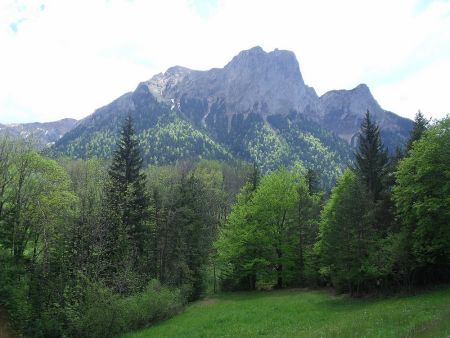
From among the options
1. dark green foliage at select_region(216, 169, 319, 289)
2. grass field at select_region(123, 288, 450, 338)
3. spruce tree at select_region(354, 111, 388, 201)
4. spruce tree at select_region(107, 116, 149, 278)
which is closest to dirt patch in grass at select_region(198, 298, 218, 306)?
grass field at select_region(123, 288, 450, 338)

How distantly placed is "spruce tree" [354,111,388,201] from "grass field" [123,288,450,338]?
38.2 feet

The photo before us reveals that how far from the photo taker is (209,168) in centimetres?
13612

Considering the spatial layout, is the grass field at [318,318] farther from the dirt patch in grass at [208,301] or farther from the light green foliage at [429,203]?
the light green foliage at [429,203]

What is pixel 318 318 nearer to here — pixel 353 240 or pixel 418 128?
pixel 353 240

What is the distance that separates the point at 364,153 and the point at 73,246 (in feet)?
93.6

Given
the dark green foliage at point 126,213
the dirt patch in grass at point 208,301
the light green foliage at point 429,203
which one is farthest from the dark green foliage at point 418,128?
the dark green foliage at point 126,213

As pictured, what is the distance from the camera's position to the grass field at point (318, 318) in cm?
1728

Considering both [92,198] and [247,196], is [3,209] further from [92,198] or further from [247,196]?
[247,196]

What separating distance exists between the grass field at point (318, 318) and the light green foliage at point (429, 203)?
118 inches

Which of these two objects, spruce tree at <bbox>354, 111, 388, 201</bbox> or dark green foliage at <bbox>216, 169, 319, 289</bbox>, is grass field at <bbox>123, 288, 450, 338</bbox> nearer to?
dark green foliage at <bbox>216, 169, 319, 289</bbox>

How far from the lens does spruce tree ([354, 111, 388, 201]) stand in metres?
39.8

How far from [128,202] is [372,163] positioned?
25.0 meters

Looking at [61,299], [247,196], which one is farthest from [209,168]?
[61,299]

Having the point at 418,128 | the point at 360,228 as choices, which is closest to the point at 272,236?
the point at 360,228
